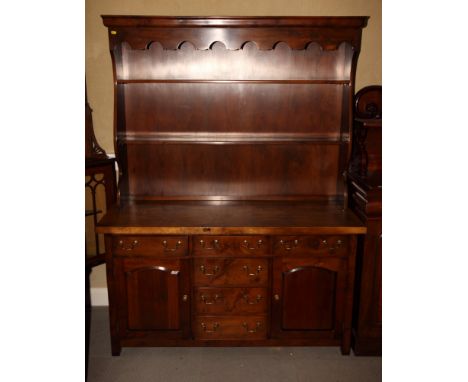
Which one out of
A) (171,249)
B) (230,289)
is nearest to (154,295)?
(171,249)

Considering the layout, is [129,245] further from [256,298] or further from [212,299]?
[256,298]

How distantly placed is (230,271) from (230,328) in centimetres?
34

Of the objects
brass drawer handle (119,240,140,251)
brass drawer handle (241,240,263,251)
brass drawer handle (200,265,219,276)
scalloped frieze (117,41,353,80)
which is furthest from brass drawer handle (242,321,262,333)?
scalloped frieze (117,41,353,80)

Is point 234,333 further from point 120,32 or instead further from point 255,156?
point 120,32

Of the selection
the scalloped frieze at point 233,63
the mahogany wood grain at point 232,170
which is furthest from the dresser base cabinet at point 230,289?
the scalloped frieze at point 233,63

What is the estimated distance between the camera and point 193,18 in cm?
232

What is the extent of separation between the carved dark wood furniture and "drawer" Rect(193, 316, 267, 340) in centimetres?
57

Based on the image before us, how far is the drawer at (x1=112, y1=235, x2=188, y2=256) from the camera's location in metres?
2.32

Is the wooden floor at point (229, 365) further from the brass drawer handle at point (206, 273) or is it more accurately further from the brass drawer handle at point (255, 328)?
the brass drawer handle at point (206, 273)

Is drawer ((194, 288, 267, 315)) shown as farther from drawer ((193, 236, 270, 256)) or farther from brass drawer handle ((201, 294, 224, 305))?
drawer ((193, 236, 270, 256))
